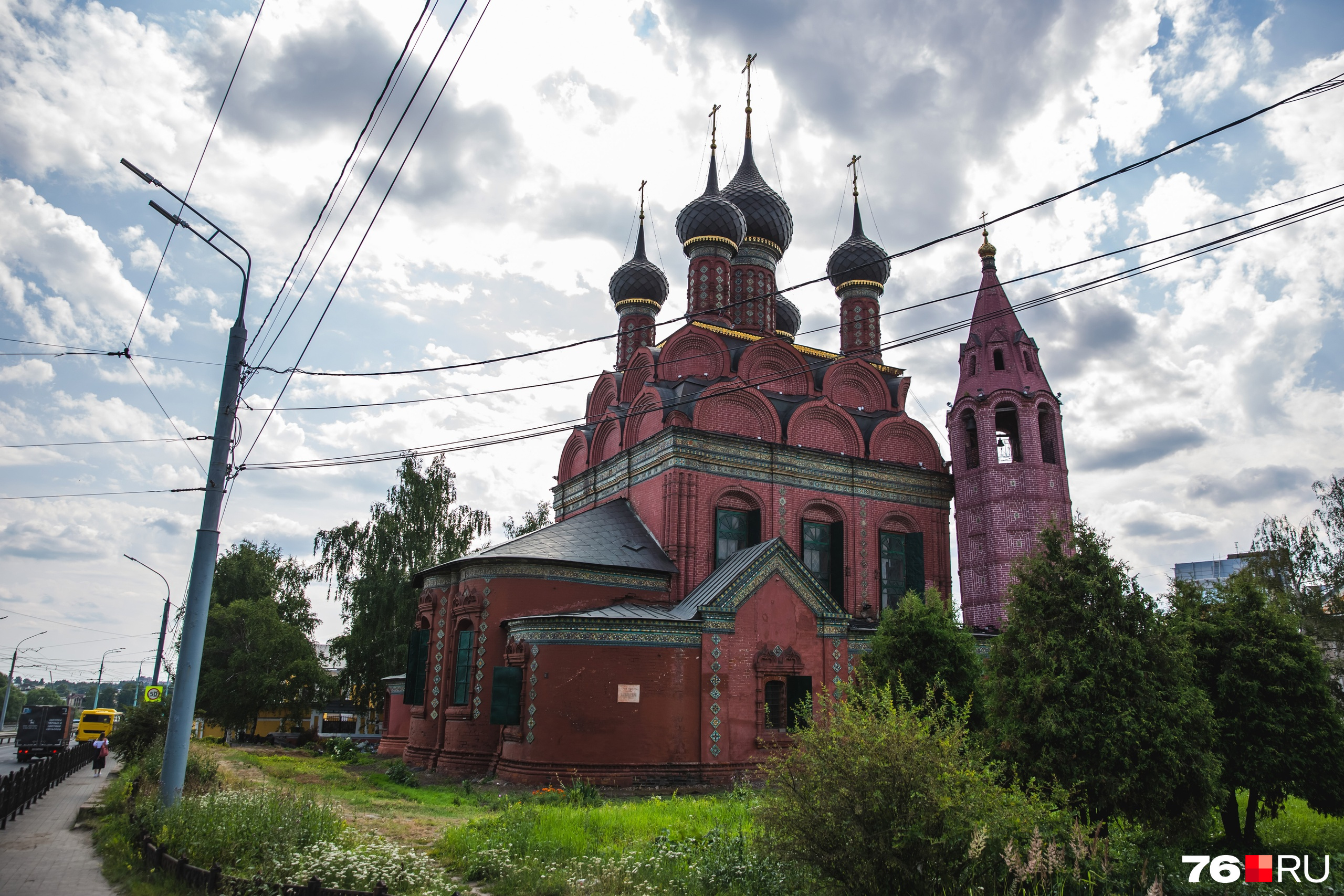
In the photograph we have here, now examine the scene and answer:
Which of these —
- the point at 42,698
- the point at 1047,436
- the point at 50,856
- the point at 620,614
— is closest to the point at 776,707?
the point at 620,614

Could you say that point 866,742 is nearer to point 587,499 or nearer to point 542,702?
point 542,702

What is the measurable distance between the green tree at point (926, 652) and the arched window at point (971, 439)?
830 centimetres

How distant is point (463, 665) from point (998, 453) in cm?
1419

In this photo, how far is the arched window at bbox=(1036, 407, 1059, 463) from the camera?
72.2 feet

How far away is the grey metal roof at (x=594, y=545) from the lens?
703 inches

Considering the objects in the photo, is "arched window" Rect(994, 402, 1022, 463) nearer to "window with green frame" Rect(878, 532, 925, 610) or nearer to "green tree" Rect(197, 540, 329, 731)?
"window with green frame" Rect(878, 532, 925, 610)

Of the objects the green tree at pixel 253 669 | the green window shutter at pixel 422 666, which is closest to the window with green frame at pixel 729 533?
the green window shutter at pixel 422 666

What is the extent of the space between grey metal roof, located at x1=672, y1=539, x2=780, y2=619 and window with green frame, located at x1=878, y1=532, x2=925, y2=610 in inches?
204

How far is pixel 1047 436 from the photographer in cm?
2223

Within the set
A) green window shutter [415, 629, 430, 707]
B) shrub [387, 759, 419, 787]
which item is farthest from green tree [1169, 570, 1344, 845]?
green window shutter [415, 629, 430, 707]

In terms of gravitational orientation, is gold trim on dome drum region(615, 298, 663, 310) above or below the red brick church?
above

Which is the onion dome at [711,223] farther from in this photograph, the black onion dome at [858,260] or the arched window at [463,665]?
the arched window at [463,665]

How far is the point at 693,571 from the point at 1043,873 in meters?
13.5

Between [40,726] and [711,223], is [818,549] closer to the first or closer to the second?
[711,223]
